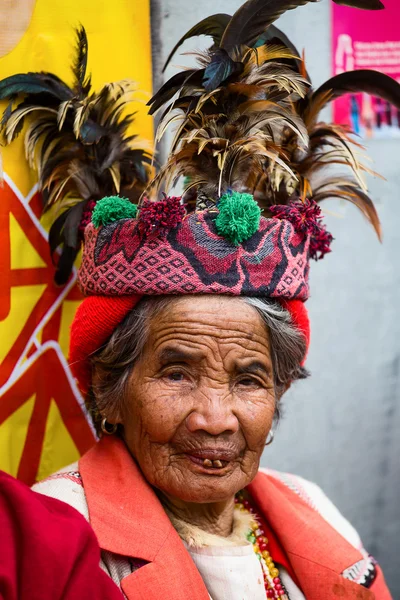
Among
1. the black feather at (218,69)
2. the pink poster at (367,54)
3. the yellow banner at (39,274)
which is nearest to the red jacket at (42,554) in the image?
the yellow banner at (39,274)

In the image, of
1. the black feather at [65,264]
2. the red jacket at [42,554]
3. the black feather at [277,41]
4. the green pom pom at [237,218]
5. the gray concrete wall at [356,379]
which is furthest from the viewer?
the gray concrete wall at [356,379]

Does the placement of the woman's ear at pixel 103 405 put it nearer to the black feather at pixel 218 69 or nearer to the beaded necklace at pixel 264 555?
the beaded necklace at pixel 264 555

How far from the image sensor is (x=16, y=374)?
2.51 meters

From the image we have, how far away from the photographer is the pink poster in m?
3.27

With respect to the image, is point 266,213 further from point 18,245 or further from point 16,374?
point 16,374

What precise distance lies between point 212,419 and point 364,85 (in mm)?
1254

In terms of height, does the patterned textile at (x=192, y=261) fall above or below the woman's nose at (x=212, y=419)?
above

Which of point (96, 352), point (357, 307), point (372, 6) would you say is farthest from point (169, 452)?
point (357, 307)

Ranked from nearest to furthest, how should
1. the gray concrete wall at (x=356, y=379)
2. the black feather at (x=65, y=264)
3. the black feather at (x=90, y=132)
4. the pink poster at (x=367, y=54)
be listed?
the black feather at (x=90, y=132)
the black feather at (x=65, y=264)
the pink poster at (x=367, y=54)
the gray concrete wall at (x=356, y=379)

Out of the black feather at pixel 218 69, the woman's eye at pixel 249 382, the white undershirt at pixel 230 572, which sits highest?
the black feather at pixel 218 69

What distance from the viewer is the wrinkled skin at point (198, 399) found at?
6.74ft

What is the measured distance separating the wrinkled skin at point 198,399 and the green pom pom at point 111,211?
308 mm

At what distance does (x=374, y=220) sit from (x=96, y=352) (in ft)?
3.56

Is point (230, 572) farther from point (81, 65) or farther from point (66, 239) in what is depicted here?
point (81, 65)
